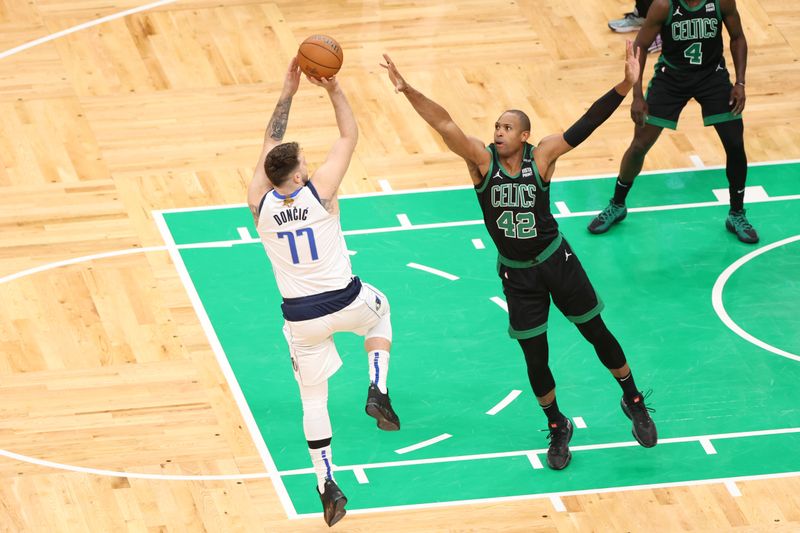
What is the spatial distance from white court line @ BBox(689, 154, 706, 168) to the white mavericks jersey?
5.49m

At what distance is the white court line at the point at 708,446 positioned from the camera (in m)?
12.3

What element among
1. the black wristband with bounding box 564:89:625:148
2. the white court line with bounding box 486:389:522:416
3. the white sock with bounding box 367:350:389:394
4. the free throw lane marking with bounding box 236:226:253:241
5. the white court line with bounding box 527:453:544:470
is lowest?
the free throw lane marking with bounding box 236:226:253:241

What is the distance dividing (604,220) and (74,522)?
5435mm

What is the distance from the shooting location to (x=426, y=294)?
1416cm

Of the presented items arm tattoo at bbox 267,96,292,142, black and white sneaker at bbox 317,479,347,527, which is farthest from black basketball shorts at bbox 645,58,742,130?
black and white sneaker at bbox 317,479,347,527

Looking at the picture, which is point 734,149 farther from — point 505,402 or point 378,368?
point 378,368

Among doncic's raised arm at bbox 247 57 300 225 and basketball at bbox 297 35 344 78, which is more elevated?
basketball at bbox 297 35 344 78

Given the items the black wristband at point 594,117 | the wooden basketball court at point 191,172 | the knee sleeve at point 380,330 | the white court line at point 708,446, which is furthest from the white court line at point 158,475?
the black wristband at point 594,117

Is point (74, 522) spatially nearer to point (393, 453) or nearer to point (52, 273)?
point (393, 453)

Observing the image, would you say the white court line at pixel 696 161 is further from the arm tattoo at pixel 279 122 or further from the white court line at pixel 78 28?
the white court line at pixel 78 28

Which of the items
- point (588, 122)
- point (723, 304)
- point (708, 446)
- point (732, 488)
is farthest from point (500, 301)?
point (588, 122)

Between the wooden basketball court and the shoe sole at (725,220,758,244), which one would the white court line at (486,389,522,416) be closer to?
the wooden basketball court

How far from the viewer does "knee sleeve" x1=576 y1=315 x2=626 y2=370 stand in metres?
11.7

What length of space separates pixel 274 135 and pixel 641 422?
313 centimetres
